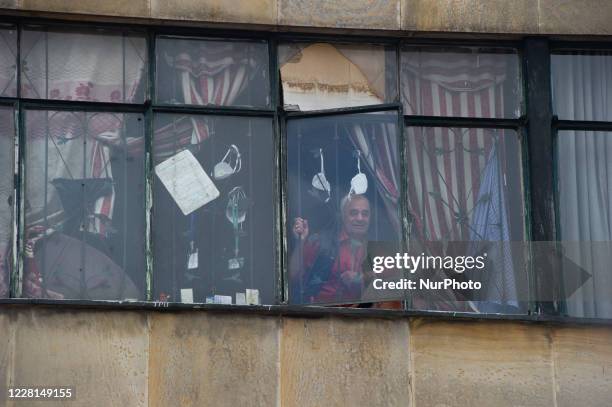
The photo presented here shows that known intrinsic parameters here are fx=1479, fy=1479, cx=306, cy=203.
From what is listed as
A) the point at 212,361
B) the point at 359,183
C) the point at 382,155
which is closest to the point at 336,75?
the point at 382,155

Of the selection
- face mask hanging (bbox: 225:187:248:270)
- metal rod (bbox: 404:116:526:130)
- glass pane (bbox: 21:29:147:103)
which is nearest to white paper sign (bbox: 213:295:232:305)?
face mask hanging (bbox: 225:187:248:270)

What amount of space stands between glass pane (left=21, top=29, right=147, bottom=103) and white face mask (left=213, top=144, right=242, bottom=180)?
96 cm

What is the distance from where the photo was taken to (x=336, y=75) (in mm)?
14492

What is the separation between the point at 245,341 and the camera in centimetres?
1342

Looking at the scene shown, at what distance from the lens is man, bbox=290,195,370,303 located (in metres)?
13.9

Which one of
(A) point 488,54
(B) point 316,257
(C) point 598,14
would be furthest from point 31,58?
(C) point 598,14

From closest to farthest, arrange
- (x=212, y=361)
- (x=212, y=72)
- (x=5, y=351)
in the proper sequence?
(x=5, y=351)
(x=212, y=361)
(x=212, y=72)

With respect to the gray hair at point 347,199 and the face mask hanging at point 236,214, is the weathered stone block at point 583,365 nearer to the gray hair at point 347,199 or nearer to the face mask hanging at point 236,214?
the gray hair at point 347,199

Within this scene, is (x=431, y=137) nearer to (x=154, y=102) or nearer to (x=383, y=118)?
(x=383, y=118)

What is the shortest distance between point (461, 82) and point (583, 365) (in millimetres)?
3042

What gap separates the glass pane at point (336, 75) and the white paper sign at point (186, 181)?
1077mm

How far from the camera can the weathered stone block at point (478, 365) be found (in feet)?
44.5

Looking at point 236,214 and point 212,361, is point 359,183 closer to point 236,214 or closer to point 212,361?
point 236,214

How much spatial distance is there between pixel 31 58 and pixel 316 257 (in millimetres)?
3292
